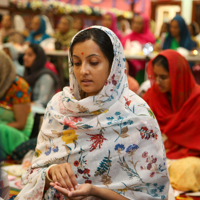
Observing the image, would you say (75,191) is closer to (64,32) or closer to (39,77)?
(39,77)

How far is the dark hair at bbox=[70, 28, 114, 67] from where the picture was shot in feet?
4.28

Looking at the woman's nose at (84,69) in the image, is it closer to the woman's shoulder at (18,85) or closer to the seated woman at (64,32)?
the woman's shoulder at (18,85)

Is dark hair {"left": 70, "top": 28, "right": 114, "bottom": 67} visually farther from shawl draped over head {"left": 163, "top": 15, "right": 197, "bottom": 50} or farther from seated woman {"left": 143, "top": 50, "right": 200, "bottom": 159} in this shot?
shawl draped over head {"left": 163, "top": 15, "right": 197, "bottom": 50}

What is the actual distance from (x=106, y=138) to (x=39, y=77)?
276cm

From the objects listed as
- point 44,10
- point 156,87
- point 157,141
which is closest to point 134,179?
point 157,141

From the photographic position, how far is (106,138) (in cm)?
133

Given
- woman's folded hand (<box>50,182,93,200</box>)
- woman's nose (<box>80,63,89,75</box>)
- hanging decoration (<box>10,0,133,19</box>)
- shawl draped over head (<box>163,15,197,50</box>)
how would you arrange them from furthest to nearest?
hanging decoration (<box>10,0,133,19</box>) → shawl draped over head (<box>163,15,197,50</box>) → woman's nose (<box>80,63,89,75</box>) → woman's folded hand (<box>50,182,93,200</box>)

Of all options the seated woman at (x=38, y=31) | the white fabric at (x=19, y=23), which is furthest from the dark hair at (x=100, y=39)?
the white fabric at (x=19, y=23)

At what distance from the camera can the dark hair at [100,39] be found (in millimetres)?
1304

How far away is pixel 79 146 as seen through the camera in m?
1.35

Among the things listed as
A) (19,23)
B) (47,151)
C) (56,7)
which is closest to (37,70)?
(47,151)

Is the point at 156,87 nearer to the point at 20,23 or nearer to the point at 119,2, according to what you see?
the point at 20,23

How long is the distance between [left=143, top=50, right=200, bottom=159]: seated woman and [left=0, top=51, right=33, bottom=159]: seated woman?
3.76 feet

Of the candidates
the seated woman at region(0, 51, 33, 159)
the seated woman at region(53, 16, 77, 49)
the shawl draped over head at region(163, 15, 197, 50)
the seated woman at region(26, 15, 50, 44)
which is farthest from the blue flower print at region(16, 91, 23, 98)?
the seated woman at region(53, 16, 77, 49)
